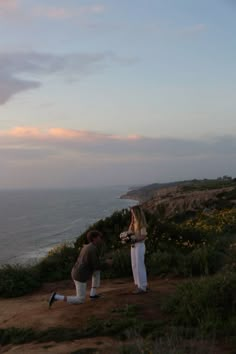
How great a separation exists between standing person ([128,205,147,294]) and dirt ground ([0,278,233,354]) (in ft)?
0.71

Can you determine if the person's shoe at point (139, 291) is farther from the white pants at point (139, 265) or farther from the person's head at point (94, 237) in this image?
the person's head at point (94, 237)

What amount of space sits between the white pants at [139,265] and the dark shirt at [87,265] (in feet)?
2.38

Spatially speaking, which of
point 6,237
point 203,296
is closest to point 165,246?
point 203,296

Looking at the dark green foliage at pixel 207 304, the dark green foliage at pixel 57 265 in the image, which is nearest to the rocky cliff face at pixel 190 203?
the dark green foliage at pixel 57 265

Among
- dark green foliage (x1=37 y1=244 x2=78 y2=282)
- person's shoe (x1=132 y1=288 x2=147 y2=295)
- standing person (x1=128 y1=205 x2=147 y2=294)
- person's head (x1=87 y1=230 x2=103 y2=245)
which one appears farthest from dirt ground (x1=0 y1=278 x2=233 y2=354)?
dark green foliage (x1=37 y1=244 x2=78 y2=282)

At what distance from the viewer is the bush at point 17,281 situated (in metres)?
12.1

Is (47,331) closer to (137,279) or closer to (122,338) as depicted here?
(122,338)

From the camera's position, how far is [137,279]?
991 centimetres

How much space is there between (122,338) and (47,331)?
1349 millimetres

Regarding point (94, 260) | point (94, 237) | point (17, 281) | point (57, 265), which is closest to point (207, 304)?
point (94, 260)

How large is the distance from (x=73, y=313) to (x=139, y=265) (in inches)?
65.4

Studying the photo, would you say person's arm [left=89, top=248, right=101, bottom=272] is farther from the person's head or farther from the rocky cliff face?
the rocky cliff face

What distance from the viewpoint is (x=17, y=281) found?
12.5m

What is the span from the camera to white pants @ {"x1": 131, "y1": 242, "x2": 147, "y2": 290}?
9.87 m
